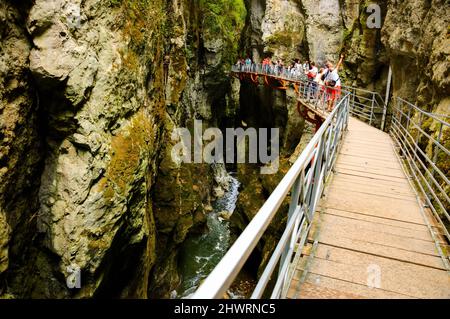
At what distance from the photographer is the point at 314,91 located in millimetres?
15047

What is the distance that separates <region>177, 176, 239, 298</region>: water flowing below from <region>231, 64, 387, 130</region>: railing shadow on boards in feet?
35.1

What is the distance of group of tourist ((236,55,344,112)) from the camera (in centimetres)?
1166

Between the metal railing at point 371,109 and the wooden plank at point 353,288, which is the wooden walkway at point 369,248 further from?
the metal railing at point 371,109

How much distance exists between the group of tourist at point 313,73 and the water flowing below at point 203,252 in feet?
34.8

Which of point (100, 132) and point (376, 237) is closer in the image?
point (376, 237)

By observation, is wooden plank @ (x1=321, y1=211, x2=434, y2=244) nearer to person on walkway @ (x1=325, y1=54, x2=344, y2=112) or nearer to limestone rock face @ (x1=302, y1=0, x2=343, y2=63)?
person on walkway @ (x1=325, y1=54, x2=344, y2=112)

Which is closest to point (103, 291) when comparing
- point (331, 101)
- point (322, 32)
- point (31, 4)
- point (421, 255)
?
point (31, 4)

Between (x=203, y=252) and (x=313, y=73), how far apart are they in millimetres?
12492

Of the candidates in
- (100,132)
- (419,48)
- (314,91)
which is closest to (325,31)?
(314,91)

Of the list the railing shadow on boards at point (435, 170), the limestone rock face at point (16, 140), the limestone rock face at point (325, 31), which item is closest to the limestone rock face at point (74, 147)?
the limestone rock face at point (16, 140)

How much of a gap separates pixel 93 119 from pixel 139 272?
5.39m

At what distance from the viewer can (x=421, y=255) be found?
136 inches

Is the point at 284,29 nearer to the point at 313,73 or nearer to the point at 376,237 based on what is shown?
the point at 313,73
